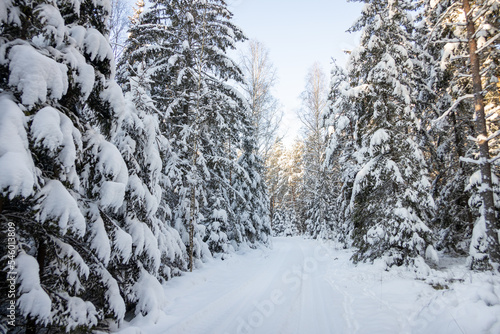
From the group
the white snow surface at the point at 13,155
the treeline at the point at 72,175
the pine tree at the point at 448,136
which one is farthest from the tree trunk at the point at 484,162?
the white snow surface at the point at 13,155

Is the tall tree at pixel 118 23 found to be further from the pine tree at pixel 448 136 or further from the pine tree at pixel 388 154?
the pine tree at pixel 448 136

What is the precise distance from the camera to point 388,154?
31.3 feet

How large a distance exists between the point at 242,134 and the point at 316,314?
1234 centimetres

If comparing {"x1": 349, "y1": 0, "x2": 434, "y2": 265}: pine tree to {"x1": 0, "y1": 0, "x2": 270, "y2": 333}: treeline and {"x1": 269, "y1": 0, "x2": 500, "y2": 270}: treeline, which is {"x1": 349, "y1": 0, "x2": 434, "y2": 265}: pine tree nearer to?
{"x1": 269, "y1": 0, "x2": 500, "y2": 270}: treeline

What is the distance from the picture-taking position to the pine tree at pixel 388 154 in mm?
8477

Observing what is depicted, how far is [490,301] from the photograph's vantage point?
12.8 ft

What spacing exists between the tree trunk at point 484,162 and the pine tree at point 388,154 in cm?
145

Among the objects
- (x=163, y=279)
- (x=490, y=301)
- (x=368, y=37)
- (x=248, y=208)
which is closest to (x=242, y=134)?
(x=248, y=208)

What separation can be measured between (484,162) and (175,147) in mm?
10806

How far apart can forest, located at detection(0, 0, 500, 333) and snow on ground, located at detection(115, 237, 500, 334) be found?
0.85 meters

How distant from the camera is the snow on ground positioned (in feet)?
13.6

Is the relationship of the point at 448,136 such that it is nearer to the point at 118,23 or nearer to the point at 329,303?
the point at 329,303

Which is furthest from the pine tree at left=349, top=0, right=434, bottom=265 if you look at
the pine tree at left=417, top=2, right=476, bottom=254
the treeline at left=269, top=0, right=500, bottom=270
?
the pine tree at left=417, top=2, right=476, bottom=254

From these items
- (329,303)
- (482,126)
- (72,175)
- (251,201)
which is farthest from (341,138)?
(72,175)
